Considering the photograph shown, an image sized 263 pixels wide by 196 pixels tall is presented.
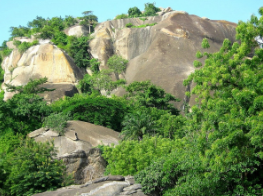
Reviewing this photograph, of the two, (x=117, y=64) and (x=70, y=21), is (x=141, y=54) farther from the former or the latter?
(x=70, y=21)

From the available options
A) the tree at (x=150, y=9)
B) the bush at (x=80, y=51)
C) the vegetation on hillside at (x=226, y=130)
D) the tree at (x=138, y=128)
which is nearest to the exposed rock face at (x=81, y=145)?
the tree at (x=138, y=128)

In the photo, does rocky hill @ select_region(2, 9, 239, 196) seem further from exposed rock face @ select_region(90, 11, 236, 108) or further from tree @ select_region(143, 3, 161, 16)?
tree @ select_region(143, 3, 161, 16)

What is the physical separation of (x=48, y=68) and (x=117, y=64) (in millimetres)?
9934

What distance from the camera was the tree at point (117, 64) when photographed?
60188mm

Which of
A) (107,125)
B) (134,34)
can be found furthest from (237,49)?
(134,34)

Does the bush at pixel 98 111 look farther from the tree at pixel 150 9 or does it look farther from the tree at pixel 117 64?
the tree at pixel 150 9

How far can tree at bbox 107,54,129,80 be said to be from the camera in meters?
60.2

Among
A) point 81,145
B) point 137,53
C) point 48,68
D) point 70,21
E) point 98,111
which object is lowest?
point 81,145

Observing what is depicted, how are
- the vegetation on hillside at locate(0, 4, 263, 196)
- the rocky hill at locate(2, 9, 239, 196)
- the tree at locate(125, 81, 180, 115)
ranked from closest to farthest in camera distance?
the vegetation on hillside at locate(0, 4, 263, 196) → the tree at locate(125, 81, 180, 115) → the rocky hill at locate(2, 9, 239, 196)

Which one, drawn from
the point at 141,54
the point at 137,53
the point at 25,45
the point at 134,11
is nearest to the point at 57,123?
the point at 141,54

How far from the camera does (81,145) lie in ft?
104

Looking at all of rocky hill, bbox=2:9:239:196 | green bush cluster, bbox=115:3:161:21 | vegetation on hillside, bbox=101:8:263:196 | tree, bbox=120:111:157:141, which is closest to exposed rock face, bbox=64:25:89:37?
rocky hill, bbox=2:9:239:196

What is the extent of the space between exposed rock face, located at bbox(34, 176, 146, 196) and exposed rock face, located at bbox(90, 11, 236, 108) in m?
29.6

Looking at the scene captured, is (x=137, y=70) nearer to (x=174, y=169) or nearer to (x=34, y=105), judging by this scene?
(x=34, y=105)
